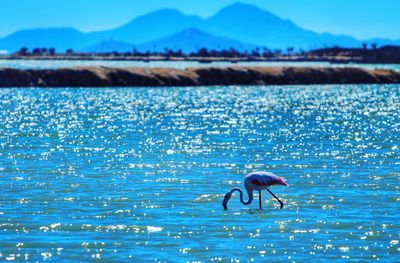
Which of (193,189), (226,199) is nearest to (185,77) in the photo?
(193,189)

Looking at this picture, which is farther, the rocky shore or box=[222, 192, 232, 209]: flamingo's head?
the rocky shore

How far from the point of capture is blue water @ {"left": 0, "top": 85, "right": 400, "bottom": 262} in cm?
2073

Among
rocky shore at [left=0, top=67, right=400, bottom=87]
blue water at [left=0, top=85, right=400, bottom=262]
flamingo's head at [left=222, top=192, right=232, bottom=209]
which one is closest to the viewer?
blue water at [left=0, top=85, right=400, bottom=262]

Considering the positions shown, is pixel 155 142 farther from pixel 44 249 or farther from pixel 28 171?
pixel 44 249

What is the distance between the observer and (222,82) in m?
115

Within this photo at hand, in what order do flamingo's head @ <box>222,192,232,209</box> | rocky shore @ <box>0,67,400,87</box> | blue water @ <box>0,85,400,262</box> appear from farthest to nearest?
1. rocky shore @ <box>0,67,400,87</box>
2. flamingo's head @ <box>222,192,232,209</box>
3. blue water @ <box>0,85,400,262</box>

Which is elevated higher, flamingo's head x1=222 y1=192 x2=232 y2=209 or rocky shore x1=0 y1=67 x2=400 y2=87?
rocky shore x1=0 y1=67 x2=400 y2=87

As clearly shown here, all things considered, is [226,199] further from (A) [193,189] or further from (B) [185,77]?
(B) [185,77]

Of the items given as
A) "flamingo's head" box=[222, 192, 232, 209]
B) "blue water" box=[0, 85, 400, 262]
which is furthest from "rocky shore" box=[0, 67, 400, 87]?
"flamingo's head" box=[222, 192, 232, 209]

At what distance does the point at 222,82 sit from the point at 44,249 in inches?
3742

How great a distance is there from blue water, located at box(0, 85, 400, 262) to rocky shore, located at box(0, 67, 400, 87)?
4477cm

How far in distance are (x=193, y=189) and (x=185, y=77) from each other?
84150 millimetres

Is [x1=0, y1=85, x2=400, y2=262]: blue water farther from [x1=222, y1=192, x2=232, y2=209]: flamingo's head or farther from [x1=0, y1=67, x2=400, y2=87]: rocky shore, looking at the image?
[x1=0, y1=67, x2=400, y2=87]: rocky shore

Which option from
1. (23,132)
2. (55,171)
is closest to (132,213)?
(55,171)
